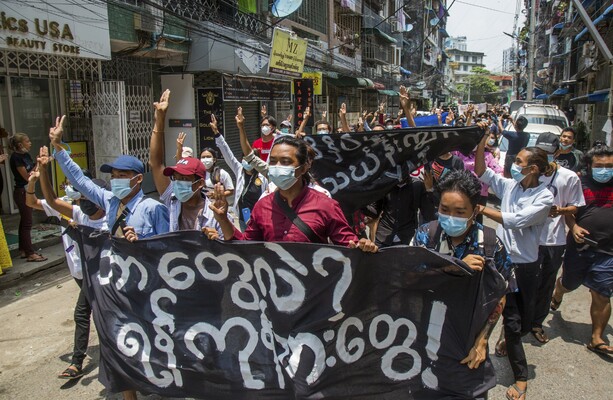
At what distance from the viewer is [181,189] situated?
11.5 feet

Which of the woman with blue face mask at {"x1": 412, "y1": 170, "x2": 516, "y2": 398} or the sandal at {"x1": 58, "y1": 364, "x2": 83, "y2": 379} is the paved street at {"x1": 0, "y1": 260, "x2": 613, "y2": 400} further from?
the woman with blue face mask at {"x1": 412, "y1": 170, "x2": 516, "y2": 398}

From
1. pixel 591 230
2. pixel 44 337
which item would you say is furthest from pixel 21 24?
pixel 591 230

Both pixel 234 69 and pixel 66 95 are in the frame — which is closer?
pixel 66 95

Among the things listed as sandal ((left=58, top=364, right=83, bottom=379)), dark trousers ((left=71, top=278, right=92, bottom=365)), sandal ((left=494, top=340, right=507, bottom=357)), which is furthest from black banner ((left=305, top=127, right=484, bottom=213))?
sandal ((left=58, top=364, right=83, bottom=379))

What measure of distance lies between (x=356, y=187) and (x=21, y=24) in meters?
→ 5.49

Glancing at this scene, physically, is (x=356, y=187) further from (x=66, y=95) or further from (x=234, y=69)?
(x=234, y=69)

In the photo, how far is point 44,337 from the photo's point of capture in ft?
15.9

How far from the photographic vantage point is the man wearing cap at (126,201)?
3465 mm

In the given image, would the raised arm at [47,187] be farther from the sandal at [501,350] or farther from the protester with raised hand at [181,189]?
the sandal at [501,350]

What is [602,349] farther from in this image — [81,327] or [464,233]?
[81,327]

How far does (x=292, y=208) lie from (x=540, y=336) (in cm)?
307

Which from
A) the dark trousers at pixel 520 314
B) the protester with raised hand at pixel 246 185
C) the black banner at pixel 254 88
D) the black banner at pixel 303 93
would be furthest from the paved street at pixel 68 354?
the black banner at pixel 303 93

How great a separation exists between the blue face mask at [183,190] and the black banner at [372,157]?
1.93m

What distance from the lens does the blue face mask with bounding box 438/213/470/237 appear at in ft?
9.21
